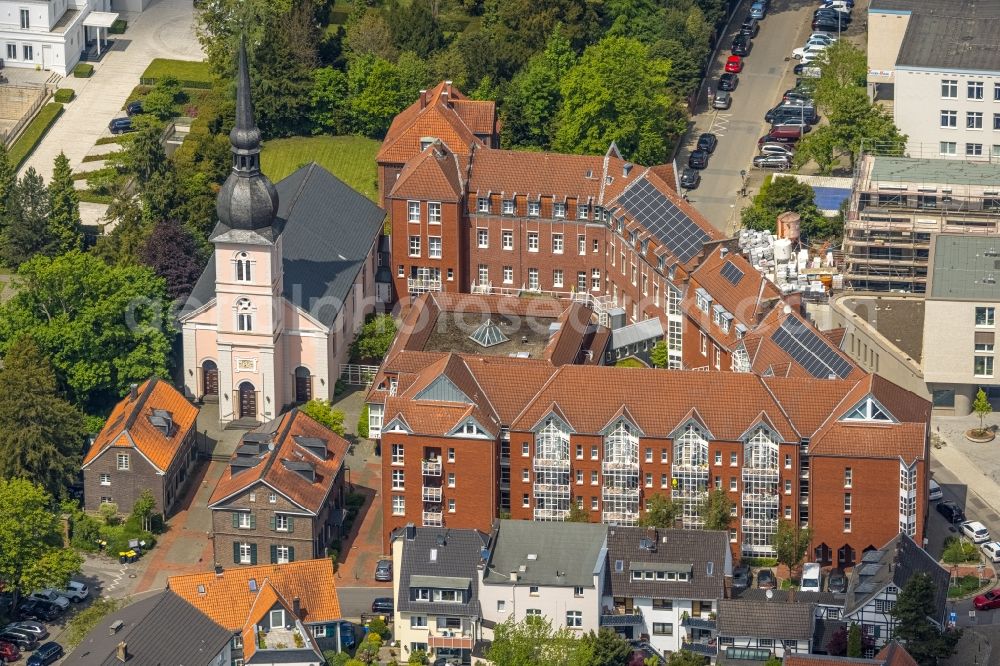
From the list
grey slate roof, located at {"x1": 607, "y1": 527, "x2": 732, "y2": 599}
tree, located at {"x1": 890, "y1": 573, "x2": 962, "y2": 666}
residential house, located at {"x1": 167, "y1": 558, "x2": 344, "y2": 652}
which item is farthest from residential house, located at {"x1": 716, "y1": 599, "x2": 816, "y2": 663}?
residential house, located at {"x1": 167, "y1": 558, "x2": 344, "y2": 652}

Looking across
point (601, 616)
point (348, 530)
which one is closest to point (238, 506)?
point (348, 530)

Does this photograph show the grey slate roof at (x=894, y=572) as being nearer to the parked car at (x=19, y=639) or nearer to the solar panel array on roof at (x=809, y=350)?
the solar panel array on roof at (x=809, y=350)

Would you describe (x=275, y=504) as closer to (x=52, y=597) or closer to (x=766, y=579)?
(x=52, y=597)

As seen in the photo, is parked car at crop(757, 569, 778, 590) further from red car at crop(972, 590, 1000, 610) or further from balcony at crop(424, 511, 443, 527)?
balcony at crop(424, 511, 443, 527)

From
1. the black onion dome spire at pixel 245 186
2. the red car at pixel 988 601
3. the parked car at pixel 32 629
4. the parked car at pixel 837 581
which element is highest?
the black onion dome spire at pixel 245 186

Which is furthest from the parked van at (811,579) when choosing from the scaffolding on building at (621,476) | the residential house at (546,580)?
the residential house at (546,580)

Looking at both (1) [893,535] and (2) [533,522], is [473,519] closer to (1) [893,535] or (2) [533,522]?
(2) [533,522]
